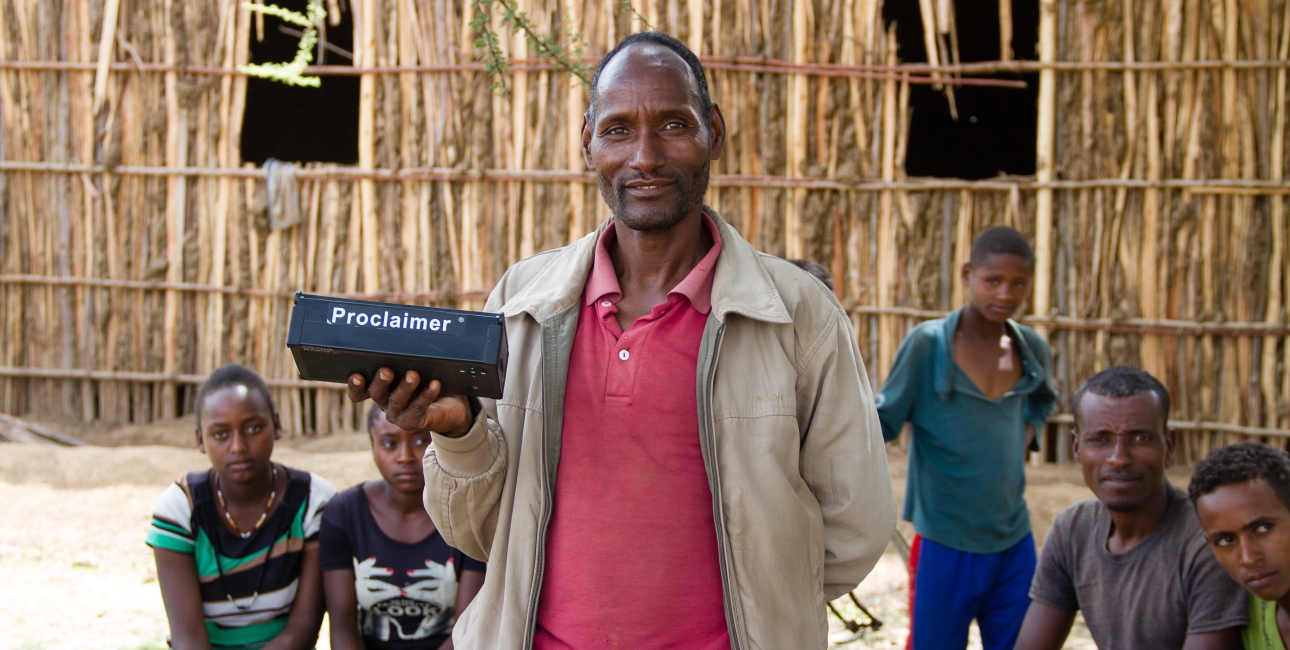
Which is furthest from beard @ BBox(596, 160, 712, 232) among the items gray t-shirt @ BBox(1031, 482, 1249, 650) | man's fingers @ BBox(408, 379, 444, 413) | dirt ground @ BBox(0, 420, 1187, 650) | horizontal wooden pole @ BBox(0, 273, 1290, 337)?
horizontal wooden pole @ BBox(0, 273, 1290, 337)

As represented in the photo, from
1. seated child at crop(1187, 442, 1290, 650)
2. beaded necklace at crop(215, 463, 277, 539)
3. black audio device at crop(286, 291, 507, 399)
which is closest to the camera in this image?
black audio device at crop(286, 291, 507, 399)

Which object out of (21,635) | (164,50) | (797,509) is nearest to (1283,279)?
(797,509)

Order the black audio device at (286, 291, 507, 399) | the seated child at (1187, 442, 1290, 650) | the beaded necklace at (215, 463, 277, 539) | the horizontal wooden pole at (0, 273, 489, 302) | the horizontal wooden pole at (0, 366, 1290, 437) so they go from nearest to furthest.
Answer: the black audio device at (286, 291, 507, 399)
the seated child at (1187, 442, 1290, 650)
the beaded necklace at (215, 463, 277, 539)
the horizontal wooden pole at (0, 273, 489, 302)
the horizontal wooden pole at (0, 366, 1290, 437)

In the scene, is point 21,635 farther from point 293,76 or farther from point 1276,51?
point 1276,51

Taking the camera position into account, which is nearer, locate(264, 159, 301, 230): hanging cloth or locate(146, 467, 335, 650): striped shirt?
locate(146, 467, 335, 650): striped shirt

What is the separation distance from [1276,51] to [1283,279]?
123 cm

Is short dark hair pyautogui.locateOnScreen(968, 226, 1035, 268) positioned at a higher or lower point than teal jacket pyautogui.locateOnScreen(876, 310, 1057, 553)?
higher

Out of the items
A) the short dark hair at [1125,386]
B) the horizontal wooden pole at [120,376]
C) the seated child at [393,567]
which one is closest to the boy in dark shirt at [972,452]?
the short dark hair at [1125,386]

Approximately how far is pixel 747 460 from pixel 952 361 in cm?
188

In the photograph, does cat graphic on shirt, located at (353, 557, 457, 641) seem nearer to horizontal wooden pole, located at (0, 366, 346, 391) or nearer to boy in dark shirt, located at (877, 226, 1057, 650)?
boy in dark shirt, located at (877, 226, 1057, 650)

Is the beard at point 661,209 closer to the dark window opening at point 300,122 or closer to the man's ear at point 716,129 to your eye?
the man's ear at point 716,129

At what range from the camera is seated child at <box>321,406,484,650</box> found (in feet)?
9.68

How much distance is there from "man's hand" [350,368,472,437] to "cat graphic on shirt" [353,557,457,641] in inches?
57.2

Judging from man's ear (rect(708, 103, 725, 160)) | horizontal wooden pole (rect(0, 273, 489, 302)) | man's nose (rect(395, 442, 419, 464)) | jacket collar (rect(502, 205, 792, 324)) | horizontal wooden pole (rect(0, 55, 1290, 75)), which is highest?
horizontal wooden pole (rect(0, 55, 1290, 75))
